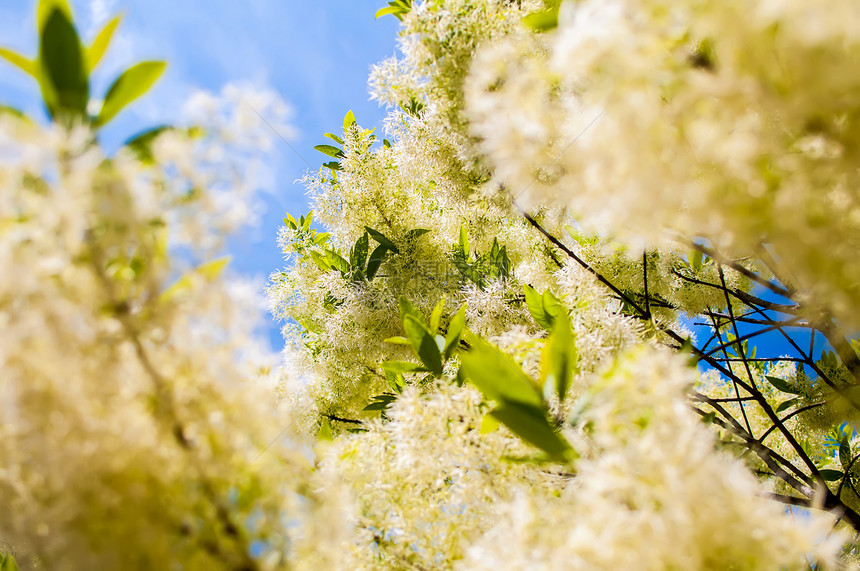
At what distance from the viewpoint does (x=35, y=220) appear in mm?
619

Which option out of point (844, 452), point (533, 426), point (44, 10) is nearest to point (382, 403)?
point (533, 426)

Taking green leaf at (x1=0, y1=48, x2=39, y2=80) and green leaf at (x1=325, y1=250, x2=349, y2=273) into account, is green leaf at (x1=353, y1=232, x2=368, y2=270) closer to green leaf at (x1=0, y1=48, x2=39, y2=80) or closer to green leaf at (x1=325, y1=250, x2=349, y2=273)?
green leaf at (x1=325, y1=250, x2=349, y2=273)

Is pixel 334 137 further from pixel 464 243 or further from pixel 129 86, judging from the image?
pixel 129 86

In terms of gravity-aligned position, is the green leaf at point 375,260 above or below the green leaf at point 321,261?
below

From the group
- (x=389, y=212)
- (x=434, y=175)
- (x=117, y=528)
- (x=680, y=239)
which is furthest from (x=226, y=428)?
(x=389, y=212)

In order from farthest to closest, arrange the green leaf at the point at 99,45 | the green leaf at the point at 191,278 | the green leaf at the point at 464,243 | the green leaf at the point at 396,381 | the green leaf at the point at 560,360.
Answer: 1. the green leaf at the point at 464,243
2. the green leaf at the point at 396,381
3. the green leaf at the point at 560,360
4. the green leaf at the point at 99,45
5. the green leaf at the point at 191,278

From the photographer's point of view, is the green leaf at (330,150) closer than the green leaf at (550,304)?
No

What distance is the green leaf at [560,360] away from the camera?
120 centimetres

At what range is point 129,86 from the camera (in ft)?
2.94

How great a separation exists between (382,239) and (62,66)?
6.52 ft

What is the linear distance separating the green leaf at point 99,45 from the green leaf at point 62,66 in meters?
0.02

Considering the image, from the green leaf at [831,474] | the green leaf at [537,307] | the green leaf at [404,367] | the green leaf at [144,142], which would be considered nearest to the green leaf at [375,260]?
the green leaf at [404,367]

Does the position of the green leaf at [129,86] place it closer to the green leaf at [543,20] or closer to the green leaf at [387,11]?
the green leaf at [543,20]

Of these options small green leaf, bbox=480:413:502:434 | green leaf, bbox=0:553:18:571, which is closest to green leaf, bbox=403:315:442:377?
small green leaf, bbox=480:413:502:434
